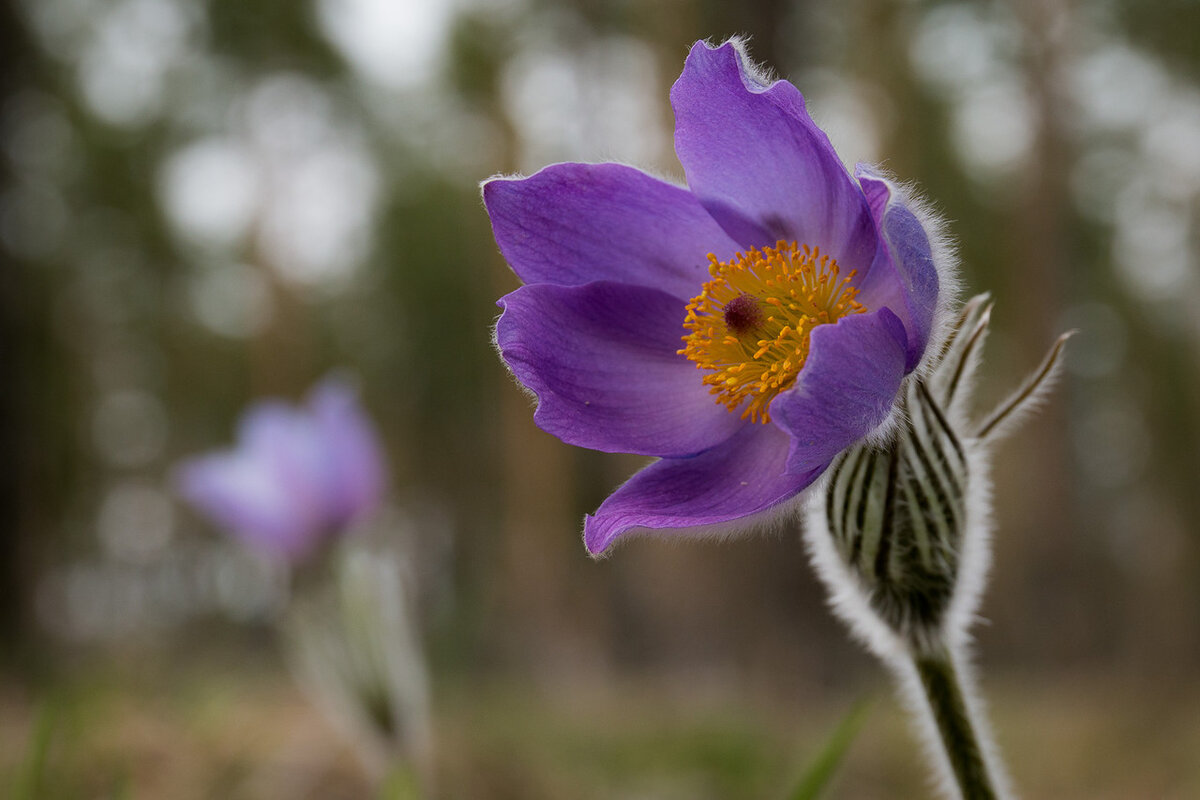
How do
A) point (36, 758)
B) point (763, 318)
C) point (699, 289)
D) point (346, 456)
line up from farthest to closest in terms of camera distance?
point (346, 456) < point (36, 758) < point (699, 289) < point (763, 318)

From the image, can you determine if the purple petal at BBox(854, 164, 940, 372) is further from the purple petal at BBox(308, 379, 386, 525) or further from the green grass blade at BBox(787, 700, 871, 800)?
the purple petal at BBox(308, 379, 386, 525)

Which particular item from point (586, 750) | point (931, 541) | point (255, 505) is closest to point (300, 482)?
point (255, 505)

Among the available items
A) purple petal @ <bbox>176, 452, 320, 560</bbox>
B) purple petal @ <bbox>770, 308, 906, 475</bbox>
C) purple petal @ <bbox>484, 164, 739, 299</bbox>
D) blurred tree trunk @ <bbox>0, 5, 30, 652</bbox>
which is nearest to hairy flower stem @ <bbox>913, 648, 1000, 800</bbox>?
purple petal @ <bbox>770, 308, 906, 475</bbox>

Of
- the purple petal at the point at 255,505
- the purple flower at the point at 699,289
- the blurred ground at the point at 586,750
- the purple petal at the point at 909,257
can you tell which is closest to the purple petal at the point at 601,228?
the purple flower at the point at 699,289

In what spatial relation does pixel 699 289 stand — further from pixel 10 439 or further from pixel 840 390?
pixel 10 439

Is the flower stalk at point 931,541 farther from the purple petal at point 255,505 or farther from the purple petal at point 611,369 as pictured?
the purple petal at point 255,505

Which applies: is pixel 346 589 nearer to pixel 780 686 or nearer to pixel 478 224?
pixel 780 686

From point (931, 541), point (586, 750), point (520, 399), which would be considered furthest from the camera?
point (520, 399)
